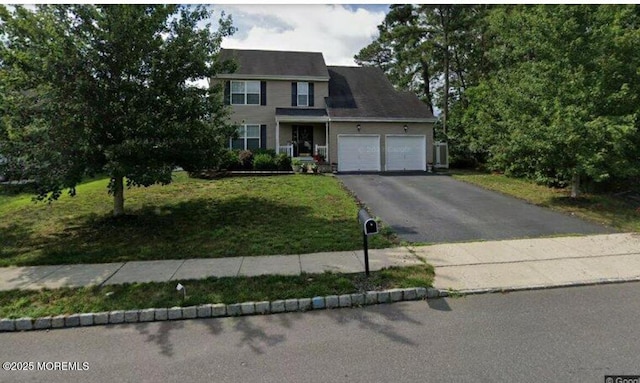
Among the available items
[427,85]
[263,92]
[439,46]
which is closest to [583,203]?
[263,92]

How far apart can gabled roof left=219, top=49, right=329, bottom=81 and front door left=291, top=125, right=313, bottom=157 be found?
2.92 metres

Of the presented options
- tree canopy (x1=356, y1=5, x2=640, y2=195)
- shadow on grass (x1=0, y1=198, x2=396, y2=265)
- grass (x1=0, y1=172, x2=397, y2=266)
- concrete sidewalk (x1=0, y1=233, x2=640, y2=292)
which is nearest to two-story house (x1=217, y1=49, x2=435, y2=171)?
tree canopy (x1=356, y1=5, x2=640, y2=195)

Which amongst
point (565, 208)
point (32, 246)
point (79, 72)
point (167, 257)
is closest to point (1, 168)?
point (32, 246)

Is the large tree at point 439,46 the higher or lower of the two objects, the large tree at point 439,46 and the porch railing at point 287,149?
the higher

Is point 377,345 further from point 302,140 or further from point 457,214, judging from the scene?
point 302,140

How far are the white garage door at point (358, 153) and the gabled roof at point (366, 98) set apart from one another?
120 centimetres

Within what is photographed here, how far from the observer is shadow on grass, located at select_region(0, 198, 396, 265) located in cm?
689

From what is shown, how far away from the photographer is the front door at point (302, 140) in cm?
2177

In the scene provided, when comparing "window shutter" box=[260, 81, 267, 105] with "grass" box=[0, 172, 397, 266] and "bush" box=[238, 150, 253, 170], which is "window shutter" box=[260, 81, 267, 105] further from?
"grass" box=[0, 172, 397, 266]

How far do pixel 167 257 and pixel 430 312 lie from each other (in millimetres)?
4698

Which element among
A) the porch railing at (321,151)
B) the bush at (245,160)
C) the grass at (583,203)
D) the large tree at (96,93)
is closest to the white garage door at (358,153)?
the porch railing at (321,151)

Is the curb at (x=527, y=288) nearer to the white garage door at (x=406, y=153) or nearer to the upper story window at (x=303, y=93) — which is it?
the white garage door at (x=406, y=153)

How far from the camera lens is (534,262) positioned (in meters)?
6.15

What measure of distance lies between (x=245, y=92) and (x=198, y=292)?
17833 millimetres
